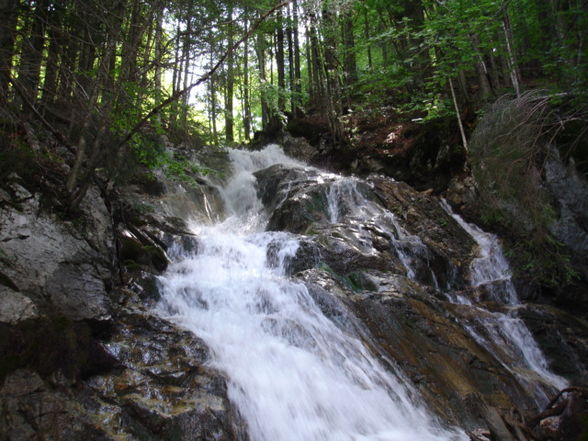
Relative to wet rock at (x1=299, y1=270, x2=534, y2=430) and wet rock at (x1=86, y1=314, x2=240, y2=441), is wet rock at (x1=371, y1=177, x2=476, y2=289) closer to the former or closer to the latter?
wet rock at (x1=299, y1=270, x2=534, y2=430)

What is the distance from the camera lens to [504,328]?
712 cm

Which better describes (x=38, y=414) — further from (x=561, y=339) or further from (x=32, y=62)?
(x=561, y=339)

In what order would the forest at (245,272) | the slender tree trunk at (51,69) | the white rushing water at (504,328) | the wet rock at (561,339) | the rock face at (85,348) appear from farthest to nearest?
the wet rock at (561,339), the white rushing water at (504,328), the slender tree trunk at (51,69), the forest at (245,272), the rock face at (85,348)

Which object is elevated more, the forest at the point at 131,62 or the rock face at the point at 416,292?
the forest at the point at 131,62

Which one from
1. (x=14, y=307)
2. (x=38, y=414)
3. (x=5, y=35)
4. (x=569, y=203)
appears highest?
(x=5, y=35)

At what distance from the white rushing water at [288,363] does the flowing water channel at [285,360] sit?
1 centimetres

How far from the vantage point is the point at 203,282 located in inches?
248

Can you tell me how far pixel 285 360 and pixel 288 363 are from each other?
6cm

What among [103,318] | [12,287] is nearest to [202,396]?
[103,318]

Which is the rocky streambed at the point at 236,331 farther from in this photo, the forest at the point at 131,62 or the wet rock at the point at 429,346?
the forest at the point at 131,62

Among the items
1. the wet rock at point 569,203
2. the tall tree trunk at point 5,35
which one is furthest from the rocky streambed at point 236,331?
the wet rock at point 569,203

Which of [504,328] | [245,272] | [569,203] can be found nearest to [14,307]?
[245,272]

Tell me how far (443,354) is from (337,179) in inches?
255

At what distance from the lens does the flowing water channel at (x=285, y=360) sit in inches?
154
